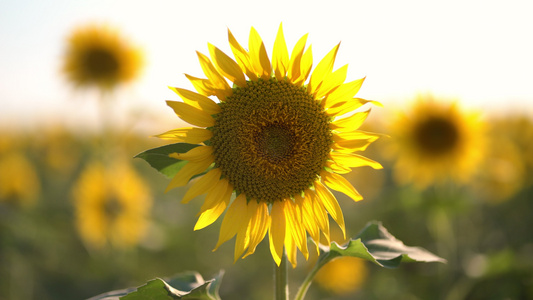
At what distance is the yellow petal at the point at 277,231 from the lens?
6.11 feet

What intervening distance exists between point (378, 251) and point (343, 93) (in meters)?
0.70

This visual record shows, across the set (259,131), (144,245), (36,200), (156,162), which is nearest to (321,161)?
(259,131)

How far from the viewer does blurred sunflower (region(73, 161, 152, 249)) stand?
6223 mm

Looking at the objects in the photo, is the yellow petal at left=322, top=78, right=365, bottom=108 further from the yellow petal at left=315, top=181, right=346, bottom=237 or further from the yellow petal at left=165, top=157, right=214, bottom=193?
the yellow petal at left=165, top=157, right=214, bottom=193

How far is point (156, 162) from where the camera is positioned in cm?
190

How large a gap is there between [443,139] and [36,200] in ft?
20.8

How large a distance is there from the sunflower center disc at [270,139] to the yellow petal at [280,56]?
4 centimetres

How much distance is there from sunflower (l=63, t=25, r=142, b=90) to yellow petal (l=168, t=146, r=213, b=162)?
493 centimetres

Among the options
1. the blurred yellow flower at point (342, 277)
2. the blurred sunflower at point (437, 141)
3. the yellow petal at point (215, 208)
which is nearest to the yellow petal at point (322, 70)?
the yellow petal at point (215, 208)

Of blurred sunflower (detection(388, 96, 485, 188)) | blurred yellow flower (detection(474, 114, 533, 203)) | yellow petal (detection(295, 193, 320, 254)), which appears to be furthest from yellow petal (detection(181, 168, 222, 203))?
blurred yellow flower (detection(474, 114, 533, 203))

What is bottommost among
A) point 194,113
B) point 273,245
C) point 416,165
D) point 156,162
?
point 416,165

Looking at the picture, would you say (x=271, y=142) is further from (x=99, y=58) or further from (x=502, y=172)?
(x=502, y=172)

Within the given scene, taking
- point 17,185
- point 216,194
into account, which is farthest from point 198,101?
point 17,185

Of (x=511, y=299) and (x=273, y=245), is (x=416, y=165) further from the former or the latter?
(x=273, y=245)
